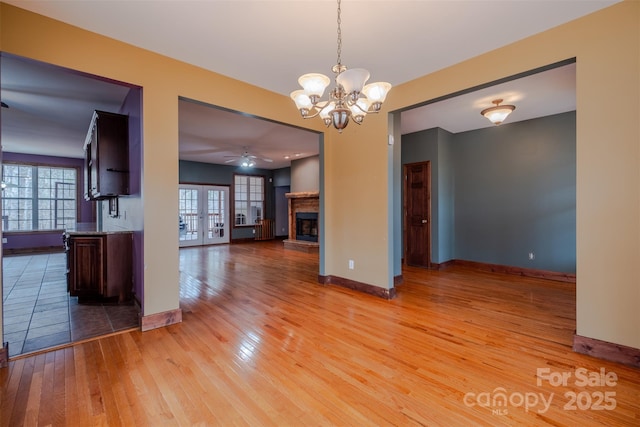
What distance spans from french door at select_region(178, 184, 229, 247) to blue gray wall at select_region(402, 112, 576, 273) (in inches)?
256

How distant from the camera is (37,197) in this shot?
7.79 metres

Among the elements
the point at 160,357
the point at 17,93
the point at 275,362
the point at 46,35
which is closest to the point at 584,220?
the point at 275,362

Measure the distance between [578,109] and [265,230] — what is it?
31.3 ft

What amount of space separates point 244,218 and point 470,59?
8728 mm

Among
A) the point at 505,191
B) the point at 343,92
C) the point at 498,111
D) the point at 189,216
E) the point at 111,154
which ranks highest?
the point at 498,111

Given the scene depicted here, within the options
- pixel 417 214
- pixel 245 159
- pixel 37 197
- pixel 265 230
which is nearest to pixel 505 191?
pixel 417 214

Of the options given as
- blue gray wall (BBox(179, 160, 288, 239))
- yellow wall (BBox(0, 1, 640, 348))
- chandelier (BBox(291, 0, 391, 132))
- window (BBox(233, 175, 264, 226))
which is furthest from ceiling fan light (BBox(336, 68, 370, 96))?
window (BBox(233, 175, 264, 226))

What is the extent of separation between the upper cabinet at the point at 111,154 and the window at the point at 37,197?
6332 millimetres

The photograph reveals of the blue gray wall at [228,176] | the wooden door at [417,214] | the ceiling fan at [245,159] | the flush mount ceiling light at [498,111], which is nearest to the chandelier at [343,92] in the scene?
the flush mount ceiling light at [498,111]

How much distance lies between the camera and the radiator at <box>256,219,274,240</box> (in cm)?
1057

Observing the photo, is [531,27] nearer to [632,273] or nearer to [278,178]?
[632,273]

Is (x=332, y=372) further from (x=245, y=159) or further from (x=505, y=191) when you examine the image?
(x=245, y=159)

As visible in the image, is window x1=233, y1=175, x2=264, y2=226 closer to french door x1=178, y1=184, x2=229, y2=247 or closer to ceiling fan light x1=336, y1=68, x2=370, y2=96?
french door x1=178, y1=184, x2=229, y2=247

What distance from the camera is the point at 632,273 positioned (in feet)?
7.06
